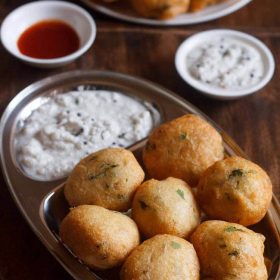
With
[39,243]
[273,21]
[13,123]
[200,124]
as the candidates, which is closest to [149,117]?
[200,124]

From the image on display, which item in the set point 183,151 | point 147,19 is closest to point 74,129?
point 183,151

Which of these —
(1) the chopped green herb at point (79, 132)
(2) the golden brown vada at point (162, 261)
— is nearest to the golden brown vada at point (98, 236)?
(2) the golden brown vada at point (162, 261)

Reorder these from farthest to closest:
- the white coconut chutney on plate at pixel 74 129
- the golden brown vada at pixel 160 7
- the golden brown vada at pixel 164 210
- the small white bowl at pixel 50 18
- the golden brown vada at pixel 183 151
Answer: the golden brown vada at pixel 160 7 → the small white bowl at pixel 50 18 → the white coconut chutney on plate at pixel 74 129 → the golden brown vada at pixel 183 151 → the golden brown vada at pixel 164 210

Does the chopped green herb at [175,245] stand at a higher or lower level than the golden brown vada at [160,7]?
lower

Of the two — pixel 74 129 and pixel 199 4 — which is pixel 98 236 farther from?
pixel 199 4

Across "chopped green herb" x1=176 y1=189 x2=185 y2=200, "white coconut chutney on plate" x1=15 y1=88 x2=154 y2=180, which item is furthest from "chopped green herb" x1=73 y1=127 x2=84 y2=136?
"chopped green herb" x1=176 y1=189 x2=185 y2=200

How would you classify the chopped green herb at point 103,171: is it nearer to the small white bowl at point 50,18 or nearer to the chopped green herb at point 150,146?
the chopped green herb at point 150,146
